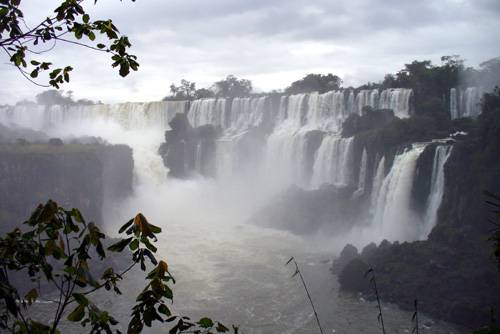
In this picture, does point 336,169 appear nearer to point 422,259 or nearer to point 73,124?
point 422,259

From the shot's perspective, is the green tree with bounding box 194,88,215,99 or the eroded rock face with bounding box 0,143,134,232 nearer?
the eroded rock face with bounding box 0,143,134,232

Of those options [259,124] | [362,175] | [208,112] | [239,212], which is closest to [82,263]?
[362,175]

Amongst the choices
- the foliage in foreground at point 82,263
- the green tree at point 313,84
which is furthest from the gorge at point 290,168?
the foliage in foreground at point 82,263

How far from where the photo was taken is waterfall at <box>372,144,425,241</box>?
24.3 m

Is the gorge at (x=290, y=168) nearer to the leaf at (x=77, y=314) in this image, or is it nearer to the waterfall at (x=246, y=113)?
the waterfall at (x=246, y=113)

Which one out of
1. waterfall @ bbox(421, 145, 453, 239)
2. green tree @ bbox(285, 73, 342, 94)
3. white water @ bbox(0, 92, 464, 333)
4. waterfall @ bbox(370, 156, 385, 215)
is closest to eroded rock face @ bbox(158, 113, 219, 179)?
white water @ bbox(0, 92, 464, 333)

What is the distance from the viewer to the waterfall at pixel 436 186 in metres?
22.9

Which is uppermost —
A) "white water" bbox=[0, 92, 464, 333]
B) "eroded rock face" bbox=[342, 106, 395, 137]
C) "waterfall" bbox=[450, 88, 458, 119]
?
"waterfall" bbox=[450, 88, 458, 119]

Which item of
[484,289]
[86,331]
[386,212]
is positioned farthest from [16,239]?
[386,212]

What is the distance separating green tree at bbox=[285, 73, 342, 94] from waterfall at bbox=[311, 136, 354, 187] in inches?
682

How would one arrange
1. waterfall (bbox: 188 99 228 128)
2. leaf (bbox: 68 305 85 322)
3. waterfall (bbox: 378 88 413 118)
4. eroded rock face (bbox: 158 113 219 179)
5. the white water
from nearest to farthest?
leaf (bbox: 68 305 85 322), the white water, waterfall (bbox: 378 88 413 118), eroded rock face (bbox: 158 113 219 179), waterfall (bbox: 188 99 228 128)

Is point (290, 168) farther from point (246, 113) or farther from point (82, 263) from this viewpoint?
point (82, 263)

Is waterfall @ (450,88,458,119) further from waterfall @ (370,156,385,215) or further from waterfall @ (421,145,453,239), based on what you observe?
waterfall @ (421,145,453,239)

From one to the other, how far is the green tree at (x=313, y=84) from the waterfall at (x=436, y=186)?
27423 millimetres
